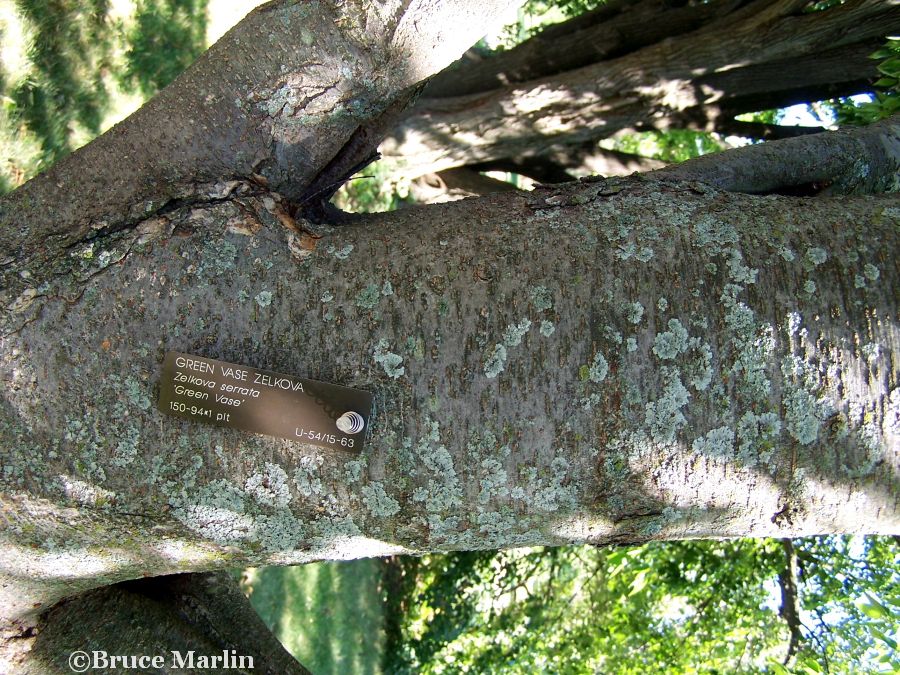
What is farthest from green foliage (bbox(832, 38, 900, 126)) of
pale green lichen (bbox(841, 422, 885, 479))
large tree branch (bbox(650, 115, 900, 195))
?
pale green lichen (bbox(841, 422, 885, 479))

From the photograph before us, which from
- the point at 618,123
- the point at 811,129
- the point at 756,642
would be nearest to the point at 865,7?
the point at 811,129

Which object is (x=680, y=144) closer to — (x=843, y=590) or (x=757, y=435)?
(x=843, y=590)

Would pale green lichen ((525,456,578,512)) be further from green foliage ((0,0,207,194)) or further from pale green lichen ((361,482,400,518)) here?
green foliage ((0,0,207,194))

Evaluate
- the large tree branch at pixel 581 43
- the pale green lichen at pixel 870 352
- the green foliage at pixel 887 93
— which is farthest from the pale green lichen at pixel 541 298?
the large tree branch at pixel 581 43

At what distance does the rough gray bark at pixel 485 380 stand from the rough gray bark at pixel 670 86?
259cm

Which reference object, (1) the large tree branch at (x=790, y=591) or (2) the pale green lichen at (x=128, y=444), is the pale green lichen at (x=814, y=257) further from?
(1) the large tree branch at (x=790, y=591)

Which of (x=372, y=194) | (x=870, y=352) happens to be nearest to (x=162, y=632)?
(x=870, y=352)

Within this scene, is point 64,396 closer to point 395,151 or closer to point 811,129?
point 395,151

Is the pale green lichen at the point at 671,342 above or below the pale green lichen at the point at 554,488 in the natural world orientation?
above

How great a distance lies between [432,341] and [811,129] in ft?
12.2

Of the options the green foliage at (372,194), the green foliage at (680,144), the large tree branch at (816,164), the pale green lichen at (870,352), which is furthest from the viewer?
the green foliage at (680,144)

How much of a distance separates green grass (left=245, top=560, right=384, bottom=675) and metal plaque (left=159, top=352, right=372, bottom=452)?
18.0ft

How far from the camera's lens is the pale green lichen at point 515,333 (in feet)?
5.24

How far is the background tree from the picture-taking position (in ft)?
5.09
